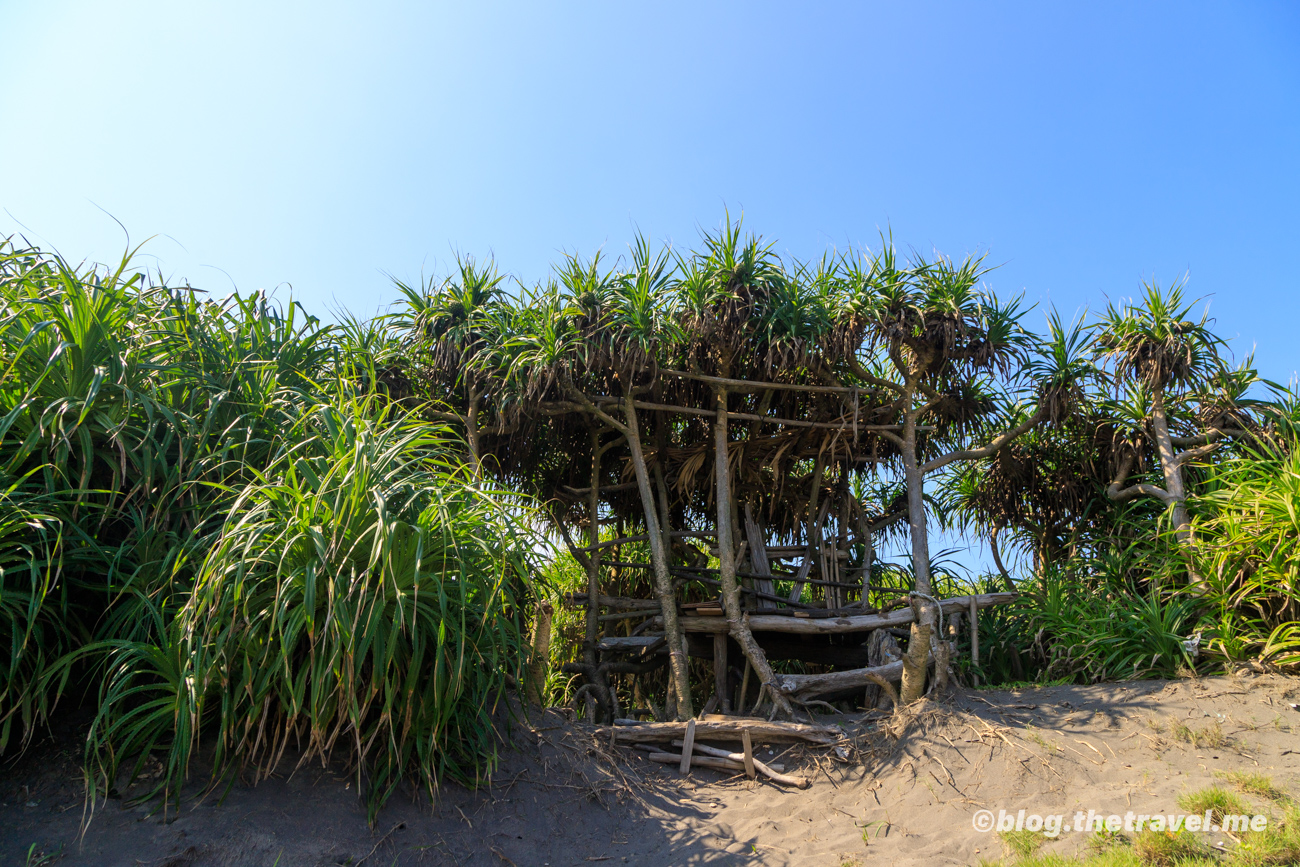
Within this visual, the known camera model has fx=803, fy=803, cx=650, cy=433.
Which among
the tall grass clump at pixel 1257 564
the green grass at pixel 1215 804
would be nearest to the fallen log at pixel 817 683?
the green grass at pixel 1215 804

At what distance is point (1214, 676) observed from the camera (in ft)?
20.9

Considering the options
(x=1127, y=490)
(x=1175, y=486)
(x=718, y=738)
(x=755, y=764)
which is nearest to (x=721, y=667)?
(x=718, y=738)

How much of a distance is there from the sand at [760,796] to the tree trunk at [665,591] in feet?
3.61

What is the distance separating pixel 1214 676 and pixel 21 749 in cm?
804

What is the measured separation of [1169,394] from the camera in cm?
831

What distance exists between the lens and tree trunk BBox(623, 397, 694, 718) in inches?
277

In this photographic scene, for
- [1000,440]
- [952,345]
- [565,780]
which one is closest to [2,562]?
[565,780]

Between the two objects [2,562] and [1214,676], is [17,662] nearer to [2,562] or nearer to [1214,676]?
[2,562]

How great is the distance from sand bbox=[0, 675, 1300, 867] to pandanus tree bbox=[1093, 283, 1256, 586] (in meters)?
2.34

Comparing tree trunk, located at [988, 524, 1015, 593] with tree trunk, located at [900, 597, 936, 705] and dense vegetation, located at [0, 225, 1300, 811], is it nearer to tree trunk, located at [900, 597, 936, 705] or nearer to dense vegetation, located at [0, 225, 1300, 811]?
dense vegetation, located at [0, 225, 1300, 811]

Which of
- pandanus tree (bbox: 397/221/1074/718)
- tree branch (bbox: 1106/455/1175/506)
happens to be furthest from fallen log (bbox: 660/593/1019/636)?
tree branch (bbox: 1106/455/1175/506)

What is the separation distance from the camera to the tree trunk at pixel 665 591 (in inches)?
277

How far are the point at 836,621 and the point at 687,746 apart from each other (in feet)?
7.04

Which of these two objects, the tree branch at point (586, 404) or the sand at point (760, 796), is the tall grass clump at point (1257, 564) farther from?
the tree branch at point (586, 404)
